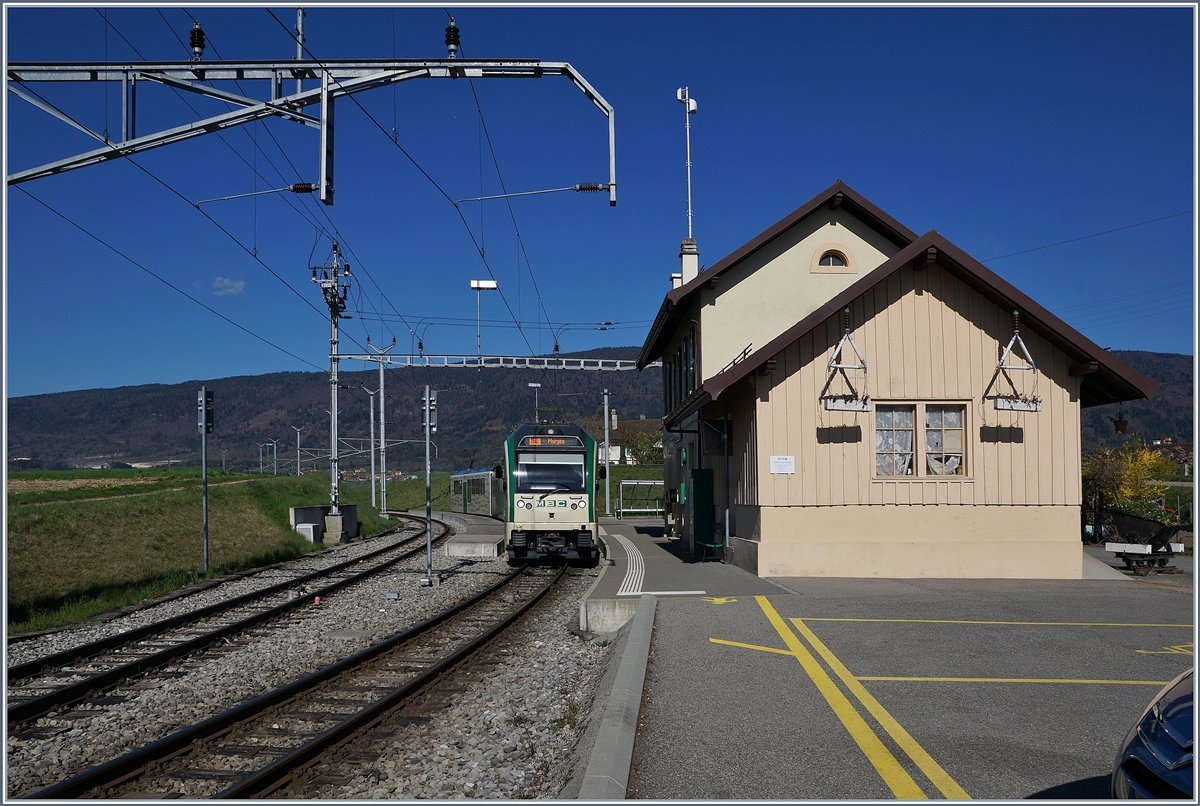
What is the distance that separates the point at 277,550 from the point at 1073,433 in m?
20.0

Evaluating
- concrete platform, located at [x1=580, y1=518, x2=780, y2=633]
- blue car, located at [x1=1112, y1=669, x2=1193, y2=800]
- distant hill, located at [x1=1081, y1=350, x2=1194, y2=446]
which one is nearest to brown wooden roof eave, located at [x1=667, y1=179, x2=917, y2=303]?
concrete platform, located at [x1=580, y1=518, x2=780, y2=633]

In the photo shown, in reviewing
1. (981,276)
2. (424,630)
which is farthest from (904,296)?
(424,630)

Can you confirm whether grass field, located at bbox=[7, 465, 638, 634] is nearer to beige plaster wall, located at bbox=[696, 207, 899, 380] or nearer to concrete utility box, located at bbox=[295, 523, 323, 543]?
concrete utility box, located at bbox=[295, 523, 323, 543]

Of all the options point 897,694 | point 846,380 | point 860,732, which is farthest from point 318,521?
point 860,732

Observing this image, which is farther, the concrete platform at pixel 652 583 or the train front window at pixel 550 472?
the train front window at pixel 550 472

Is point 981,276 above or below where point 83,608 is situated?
above

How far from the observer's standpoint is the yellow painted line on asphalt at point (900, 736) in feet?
16.0

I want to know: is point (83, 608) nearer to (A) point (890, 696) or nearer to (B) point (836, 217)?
(A) point (890, 696)

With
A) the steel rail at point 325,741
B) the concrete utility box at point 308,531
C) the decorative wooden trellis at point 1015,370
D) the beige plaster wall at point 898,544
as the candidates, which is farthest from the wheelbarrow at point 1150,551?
the concrete utility box at point 308,531

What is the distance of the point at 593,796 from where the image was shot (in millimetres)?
4750

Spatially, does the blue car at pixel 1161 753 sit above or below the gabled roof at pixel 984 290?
below

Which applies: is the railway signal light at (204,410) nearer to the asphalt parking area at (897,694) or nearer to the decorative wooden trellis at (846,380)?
the asphalt parking area at (897,694)

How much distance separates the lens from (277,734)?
7.09 meters

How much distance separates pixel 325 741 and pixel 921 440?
1170 cm
